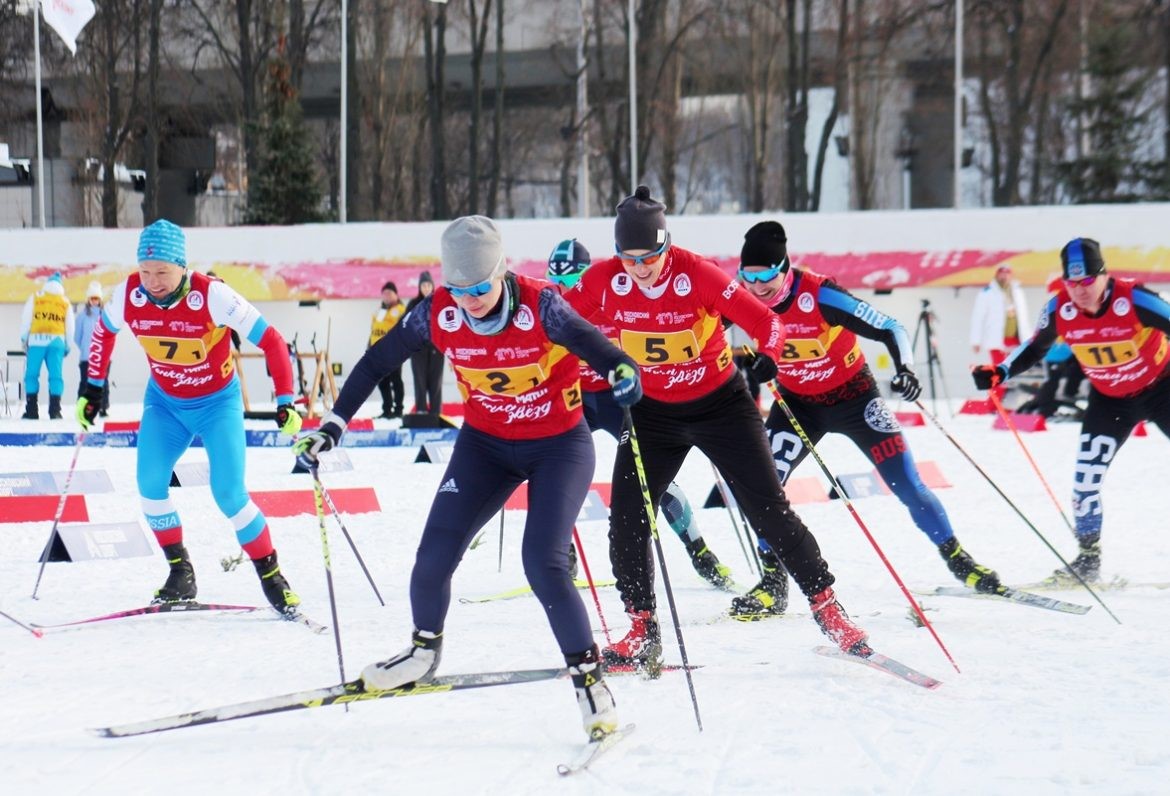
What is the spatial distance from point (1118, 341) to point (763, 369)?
277 centimetres

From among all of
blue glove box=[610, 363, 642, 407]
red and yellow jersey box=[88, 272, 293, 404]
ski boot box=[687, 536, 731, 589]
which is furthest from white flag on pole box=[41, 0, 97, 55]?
blue glove box=[610, 363, 642, 407]

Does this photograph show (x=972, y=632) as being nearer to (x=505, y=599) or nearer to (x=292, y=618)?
(x=505, y=599)

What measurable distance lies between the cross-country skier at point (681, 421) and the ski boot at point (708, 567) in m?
1.61

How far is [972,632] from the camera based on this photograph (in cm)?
557

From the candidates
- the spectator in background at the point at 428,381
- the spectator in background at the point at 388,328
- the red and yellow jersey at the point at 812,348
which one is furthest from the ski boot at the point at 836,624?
the spectator in background at the point at 388,328

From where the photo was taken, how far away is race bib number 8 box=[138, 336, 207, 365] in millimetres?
5984

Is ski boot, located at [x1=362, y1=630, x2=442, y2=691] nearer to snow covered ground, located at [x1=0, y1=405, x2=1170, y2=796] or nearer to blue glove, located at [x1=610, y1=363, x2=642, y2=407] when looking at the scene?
snow covered ground, located at [x1=0, y1=405, x2=1170, y2=796]

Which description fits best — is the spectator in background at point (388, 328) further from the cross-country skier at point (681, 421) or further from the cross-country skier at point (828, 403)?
the cross-country skier at point (681, 421)

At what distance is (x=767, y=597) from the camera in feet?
19.6

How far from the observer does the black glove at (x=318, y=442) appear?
4.27 metres

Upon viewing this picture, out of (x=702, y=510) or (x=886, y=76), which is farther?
(x=886, y=76)

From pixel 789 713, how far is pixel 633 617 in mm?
896

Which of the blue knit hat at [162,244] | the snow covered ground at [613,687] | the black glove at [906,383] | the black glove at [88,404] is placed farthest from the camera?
the black glove at [88,404]

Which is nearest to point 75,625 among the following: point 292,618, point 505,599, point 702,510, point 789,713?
point 292,618
